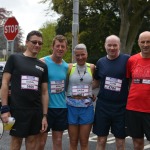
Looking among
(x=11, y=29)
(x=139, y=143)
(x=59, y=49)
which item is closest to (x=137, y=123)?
(x=139, y=143)

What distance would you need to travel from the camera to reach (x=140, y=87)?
Result: 504 cm

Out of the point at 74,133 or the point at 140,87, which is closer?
the point at 140,87

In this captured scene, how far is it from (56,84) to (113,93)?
2.79ft

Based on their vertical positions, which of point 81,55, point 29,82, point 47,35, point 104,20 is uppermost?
point 47,35

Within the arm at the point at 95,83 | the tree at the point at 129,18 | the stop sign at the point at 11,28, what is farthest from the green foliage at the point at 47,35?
the arm at the point at 95,83

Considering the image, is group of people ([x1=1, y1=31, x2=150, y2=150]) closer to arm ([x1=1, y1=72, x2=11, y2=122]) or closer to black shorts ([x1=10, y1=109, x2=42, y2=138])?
black shorts ([x1=10, y1=109, x2=42, y2=138])

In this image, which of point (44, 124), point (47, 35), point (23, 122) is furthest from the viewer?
point (47, 35)

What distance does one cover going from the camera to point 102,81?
215 inches

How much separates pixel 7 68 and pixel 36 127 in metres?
0.86

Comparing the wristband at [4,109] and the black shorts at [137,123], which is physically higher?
the wristband at [4,109]

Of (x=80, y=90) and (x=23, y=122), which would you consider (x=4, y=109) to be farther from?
(x=80, y=90)

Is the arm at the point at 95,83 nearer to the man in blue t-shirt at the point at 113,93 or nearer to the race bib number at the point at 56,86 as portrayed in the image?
the man in blue t-shirt at the point at 113,93

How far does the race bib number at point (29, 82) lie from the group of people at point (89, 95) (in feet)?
0.14

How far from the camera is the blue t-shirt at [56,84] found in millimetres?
5281
